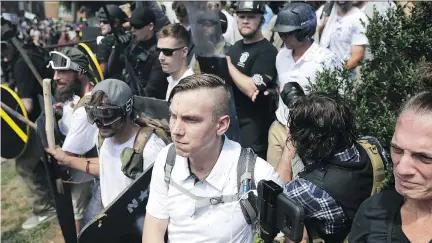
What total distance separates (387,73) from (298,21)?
1.05 meters

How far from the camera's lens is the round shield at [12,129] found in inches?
153

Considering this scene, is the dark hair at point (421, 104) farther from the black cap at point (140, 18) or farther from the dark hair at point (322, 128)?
the black cap at point (140, 18)

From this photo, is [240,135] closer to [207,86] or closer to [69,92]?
[69,92]

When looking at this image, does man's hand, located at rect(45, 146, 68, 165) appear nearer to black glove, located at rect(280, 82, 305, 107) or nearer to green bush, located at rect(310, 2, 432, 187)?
black glove, located at rect(280, 82, 305, 107)

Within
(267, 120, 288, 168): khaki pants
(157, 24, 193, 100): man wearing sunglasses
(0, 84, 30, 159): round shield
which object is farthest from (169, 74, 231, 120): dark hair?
(0, 84, 30, 159): round shield

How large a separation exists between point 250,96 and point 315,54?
0.68 meters

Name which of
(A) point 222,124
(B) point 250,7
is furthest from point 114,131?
(B) point 250,7

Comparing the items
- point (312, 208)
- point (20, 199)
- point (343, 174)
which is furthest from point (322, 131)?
point (20, 199)

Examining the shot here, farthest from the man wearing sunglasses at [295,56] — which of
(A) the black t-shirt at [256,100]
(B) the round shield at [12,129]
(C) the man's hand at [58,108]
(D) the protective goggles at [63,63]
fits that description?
(B) the round shield at [12,129]

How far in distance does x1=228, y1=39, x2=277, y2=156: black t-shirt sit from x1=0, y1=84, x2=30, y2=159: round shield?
6.92 ft

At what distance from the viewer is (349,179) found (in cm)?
197

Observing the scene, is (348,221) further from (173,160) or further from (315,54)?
(315,54)

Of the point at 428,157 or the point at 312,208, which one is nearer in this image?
the point at 428,157

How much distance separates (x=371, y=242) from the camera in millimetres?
1554
